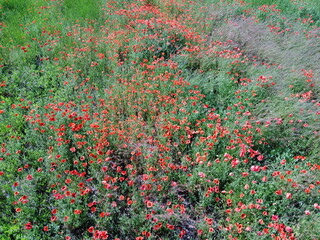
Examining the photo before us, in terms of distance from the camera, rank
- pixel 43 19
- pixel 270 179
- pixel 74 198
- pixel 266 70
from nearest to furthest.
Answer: pixel 74 198, pixel 270 179, pixel 266 70, pixel 43 19

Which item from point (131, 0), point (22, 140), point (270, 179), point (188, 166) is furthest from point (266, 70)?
point (131, 0)

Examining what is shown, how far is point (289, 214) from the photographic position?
98.3 inches

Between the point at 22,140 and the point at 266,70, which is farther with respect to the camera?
the point at 266,70

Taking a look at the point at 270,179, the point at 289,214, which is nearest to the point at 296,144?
the point at 270,179

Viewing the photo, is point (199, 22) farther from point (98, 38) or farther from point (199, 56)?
point (98, 38)

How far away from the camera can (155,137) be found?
10.5ft

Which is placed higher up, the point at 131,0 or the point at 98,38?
the point at 131,0

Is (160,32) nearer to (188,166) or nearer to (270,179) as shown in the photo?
(188,166)

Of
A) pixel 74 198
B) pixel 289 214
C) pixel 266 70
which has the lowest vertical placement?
pixel 289 214

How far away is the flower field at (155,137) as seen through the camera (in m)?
2.40

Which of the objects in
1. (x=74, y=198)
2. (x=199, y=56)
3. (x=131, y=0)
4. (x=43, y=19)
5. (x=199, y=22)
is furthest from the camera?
(x=131, y=0)

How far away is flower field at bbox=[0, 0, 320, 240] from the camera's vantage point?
7.87 ft

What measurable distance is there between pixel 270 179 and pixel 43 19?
624 cm

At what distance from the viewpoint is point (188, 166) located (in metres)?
3.00
